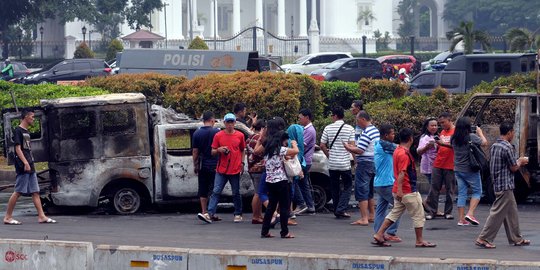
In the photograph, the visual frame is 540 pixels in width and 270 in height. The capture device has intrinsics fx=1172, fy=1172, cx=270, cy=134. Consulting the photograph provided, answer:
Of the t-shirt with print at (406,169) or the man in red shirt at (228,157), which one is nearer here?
the t-shirt with print at (406,169)

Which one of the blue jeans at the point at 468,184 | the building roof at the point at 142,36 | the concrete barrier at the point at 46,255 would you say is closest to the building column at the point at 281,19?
the building roof at the point at 142,36

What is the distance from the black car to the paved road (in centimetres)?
3135

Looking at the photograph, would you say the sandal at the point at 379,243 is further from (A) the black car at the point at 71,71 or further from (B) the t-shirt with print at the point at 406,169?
(A) the black car at the point at 71,71

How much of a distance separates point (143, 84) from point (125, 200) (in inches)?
365

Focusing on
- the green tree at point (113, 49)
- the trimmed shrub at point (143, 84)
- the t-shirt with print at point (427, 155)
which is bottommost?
the t-shirt with print at point (427, 155)

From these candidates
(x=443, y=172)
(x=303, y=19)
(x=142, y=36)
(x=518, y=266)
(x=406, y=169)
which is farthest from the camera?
(x=303, y=19)

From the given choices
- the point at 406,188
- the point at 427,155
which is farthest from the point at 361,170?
the point at 406,188

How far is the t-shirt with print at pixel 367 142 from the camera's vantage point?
15023 mm

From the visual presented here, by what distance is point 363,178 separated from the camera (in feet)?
50.0

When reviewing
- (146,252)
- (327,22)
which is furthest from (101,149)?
(327,22)

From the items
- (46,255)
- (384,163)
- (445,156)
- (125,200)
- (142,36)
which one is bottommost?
(125,200)

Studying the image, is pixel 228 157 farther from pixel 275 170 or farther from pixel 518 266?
pixel 518 266

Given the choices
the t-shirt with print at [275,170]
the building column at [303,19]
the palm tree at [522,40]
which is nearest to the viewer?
the t-shirt with print at [275,170]

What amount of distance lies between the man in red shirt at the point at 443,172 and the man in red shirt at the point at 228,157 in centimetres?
263
